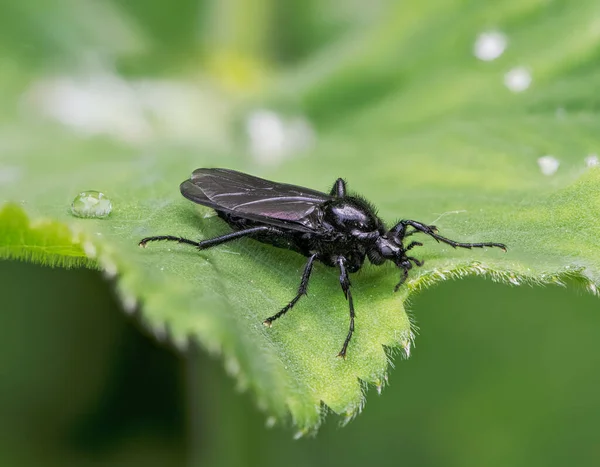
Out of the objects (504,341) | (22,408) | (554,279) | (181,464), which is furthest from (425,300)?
(22,408)

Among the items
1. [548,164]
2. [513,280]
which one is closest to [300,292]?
[513,280]

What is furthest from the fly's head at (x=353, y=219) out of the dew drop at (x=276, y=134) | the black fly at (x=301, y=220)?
the dew drop at (x=276, y=134)

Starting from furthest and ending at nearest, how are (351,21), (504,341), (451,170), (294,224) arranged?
(351,21), (504,341), (451,170), (294,224)

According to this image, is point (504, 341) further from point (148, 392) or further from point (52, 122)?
point (52, 122)

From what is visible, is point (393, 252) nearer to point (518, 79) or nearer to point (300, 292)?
point (300, 292)

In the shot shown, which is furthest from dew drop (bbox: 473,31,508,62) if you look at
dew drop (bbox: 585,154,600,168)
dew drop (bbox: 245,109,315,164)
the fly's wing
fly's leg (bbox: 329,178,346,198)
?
the fly's wing
